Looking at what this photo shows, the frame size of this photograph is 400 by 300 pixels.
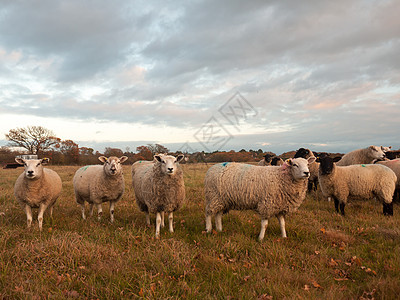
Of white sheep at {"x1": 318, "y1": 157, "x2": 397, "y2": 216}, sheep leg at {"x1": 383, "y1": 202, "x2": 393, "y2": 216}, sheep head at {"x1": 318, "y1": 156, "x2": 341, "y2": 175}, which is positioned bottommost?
sheep leg at {"x1": 383, "y1": 202, "x2": 393, "y2": 216}

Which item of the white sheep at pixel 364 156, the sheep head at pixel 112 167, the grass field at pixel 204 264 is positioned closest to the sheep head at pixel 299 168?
the grass field at pixel 204 264

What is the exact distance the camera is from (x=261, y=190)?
19.0 ft

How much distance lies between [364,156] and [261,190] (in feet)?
31.0

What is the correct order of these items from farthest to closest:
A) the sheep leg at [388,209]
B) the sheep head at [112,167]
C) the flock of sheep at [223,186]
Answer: the sheep leg at [388,209] → the sheep head at [112,167] → the flock of sheep at [223,186]

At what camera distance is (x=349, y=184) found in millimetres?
7934

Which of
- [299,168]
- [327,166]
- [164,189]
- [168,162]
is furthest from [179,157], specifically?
[327,166]

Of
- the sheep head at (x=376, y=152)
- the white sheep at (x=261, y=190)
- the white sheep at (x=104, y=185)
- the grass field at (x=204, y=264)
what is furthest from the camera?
the sheep head at (x=376, y=152)

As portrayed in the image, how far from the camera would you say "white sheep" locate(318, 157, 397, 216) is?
776cm

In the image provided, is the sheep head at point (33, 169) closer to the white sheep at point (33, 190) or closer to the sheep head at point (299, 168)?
the white sheep at point (33, 190)

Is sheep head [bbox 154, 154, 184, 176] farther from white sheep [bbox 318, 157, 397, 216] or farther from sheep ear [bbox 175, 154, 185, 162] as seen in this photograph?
white sheep [bbox 318, 157, 397, 216]

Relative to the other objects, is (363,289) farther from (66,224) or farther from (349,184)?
(66,224)

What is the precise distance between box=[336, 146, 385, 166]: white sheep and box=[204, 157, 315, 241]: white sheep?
27.2 ft

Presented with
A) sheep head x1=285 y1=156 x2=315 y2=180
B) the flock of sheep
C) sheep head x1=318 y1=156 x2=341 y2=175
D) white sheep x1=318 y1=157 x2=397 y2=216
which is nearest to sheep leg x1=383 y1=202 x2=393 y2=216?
the flock of sheep

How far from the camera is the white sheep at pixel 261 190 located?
5668 millimetres
